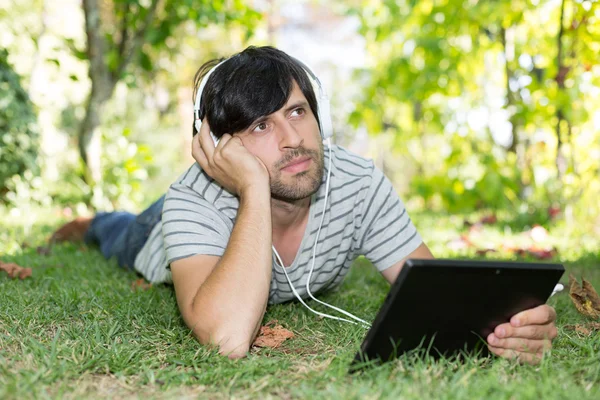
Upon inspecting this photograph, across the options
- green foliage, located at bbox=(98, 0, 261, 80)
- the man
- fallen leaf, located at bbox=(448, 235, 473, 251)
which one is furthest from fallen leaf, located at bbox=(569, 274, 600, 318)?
green foliage, located at bbox=(98, 0, 261, 80)

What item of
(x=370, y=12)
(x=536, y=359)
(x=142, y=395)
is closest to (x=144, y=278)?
(x=142, y=395)

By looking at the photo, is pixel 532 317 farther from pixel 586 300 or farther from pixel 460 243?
pixel 460 243

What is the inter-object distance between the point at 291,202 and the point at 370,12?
5898mm

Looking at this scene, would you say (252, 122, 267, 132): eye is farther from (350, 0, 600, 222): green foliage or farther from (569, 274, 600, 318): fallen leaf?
(350, 0, 600, 222): green foliage

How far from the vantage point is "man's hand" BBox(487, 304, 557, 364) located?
1.78 meters

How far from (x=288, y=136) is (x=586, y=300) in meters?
1.38

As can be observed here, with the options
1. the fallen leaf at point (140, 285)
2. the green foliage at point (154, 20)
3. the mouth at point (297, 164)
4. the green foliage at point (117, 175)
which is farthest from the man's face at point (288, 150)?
the green foliage at point (117, 175)

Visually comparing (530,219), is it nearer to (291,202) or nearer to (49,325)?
(291,202)

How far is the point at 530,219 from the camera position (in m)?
5.73

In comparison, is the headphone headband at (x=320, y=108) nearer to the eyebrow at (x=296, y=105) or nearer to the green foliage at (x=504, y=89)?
the eyebrow at (x=296, y=105)

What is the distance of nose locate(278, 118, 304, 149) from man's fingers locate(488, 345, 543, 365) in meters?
0.98

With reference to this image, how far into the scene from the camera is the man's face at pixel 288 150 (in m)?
2.28

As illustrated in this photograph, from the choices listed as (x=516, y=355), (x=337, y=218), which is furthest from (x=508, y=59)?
Answer: (x=516, y=355)

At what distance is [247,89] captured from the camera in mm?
2301
